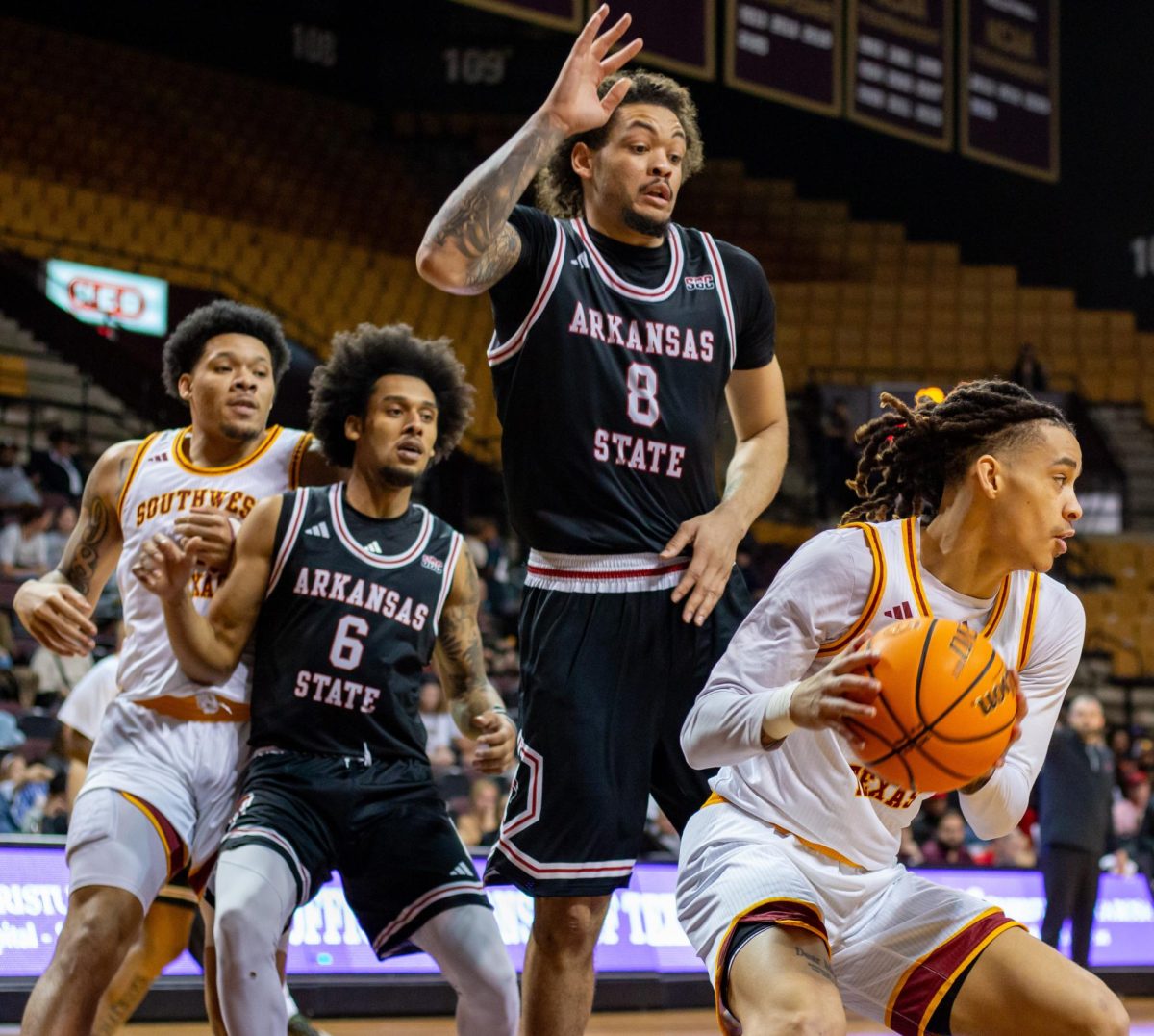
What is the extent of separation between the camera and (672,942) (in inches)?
316

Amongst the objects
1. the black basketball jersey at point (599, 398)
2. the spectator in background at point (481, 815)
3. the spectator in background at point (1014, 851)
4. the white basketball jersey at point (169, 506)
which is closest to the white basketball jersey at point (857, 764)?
the black basketball jersey at point (599, 398)

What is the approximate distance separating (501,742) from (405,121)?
50.6 feet

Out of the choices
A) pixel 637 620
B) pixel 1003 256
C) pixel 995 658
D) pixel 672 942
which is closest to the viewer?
pixel 995 658

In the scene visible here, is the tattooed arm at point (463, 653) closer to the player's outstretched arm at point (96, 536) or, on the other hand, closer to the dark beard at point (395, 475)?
the dark beard at point (395, 475)

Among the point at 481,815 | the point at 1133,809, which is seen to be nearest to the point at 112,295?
the point at 481,815

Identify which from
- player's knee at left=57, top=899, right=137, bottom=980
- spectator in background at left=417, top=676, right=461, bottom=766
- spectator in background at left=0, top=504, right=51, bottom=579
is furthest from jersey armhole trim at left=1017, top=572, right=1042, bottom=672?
spectator in background at left=0, top=504, right=51, bottom=579

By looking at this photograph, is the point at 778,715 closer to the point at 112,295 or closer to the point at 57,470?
the point at 57,470

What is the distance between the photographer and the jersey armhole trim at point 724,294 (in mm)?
3803

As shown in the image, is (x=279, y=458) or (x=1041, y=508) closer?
(x=1041, y=508)

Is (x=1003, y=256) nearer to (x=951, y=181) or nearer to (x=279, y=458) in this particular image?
(x=951, y=181)

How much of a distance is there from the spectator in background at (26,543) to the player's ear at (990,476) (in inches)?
314

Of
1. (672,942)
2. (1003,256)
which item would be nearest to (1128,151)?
(1003,256)

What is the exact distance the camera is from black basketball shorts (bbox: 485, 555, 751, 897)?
3492mm

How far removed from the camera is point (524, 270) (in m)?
3.62
